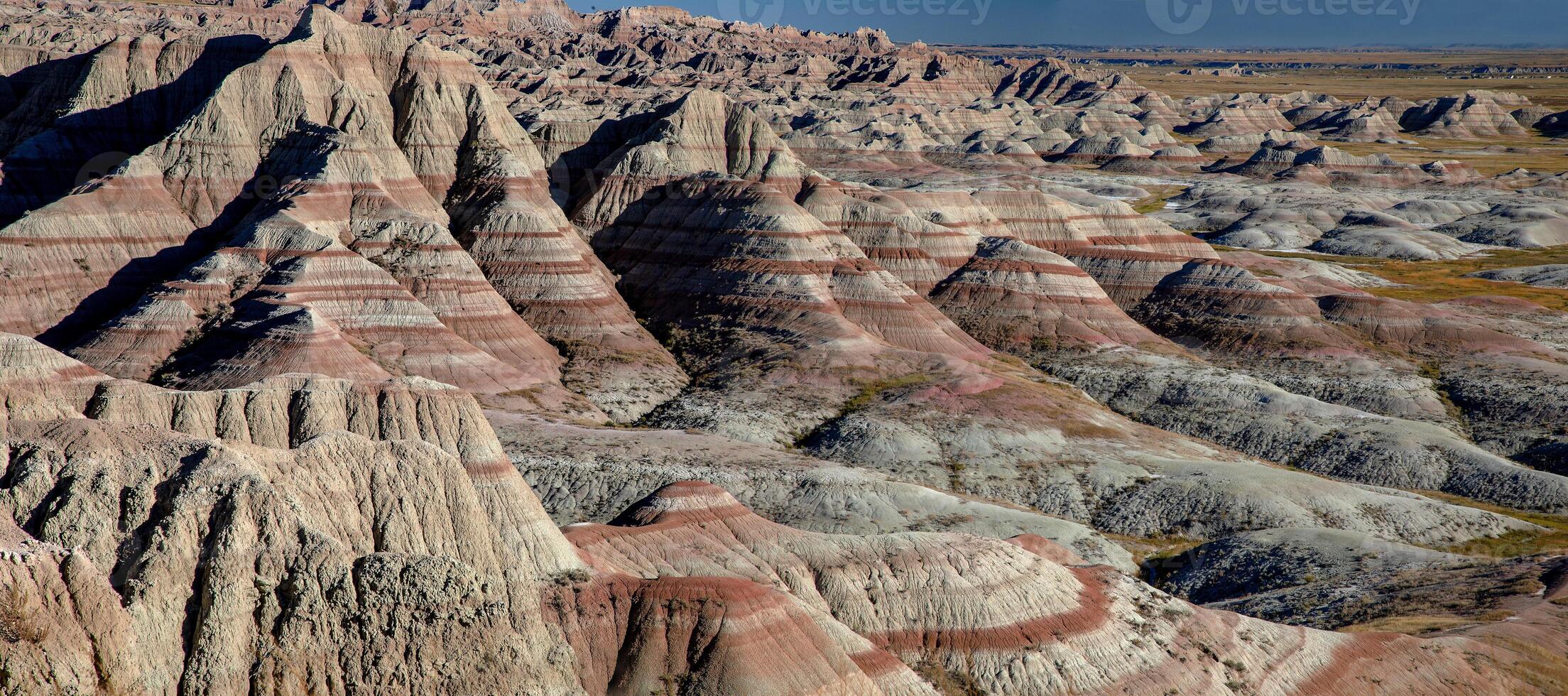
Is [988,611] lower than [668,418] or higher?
higher

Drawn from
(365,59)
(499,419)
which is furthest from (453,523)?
(365,59)

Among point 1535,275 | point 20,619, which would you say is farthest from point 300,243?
point 1535,275

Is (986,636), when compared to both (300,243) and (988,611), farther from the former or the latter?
(300,243)

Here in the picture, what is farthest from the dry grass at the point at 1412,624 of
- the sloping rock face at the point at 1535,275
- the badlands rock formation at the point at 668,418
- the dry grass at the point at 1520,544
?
the sloping rock face at the point at 1535,275

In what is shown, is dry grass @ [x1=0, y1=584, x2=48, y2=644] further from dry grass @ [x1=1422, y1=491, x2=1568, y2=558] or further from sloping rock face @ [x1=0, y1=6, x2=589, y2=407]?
dry grass @ [x1=1422, y1=491, x2=1568, y2=558]

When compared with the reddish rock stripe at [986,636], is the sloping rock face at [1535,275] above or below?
below

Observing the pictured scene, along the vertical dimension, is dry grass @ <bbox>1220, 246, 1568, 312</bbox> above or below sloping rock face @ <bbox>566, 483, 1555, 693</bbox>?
below

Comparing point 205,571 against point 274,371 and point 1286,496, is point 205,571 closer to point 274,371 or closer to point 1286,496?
point 274,371

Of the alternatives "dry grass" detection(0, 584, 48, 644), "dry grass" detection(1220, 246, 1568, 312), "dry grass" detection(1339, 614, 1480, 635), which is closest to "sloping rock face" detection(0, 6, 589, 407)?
"dry grass" detection(0, 584, 48, 644)

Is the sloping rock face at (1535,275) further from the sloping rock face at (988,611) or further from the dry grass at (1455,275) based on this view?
the sloping rock face at (988,611)
